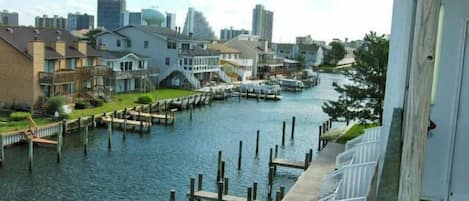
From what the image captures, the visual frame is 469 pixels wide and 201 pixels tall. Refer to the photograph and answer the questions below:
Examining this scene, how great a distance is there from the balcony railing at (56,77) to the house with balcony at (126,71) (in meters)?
7.21

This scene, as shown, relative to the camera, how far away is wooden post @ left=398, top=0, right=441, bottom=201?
9.02 feet

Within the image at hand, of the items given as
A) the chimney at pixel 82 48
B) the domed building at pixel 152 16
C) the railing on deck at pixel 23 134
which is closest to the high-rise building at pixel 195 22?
the domed building at pixel 152 16

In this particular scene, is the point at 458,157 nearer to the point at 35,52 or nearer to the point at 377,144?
the point at 377,144

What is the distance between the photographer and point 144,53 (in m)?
60.6

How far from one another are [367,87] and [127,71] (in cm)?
2836

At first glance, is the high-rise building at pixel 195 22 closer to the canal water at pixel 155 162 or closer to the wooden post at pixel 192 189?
the canal water at pixel 155 162

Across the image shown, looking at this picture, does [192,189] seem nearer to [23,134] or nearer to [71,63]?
[23,134]

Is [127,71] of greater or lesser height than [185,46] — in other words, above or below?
below

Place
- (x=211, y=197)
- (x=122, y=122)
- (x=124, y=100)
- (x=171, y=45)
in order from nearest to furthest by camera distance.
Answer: (x=211, y=197), (x=122, y=122), (x=124, y=100), (x=171, y=45)

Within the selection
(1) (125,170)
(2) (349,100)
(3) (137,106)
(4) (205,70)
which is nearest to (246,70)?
(4) (205,70)

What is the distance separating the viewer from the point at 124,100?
4734 centimetres

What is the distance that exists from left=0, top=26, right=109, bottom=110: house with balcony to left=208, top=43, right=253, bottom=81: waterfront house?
3129cm

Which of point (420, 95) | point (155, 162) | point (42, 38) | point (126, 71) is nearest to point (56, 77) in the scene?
point (42, 38)

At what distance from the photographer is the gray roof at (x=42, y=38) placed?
128 feet
